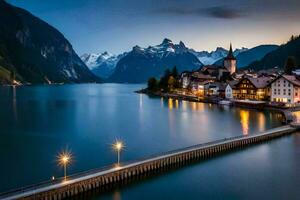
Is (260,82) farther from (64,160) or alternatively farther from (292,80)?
(64,160)

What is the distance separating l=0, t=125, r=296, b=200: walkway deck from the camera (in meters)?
28.3

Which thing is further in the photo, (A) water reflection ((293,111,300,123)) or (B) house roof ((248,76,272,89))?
(B) house roof ((248,76,272,89))

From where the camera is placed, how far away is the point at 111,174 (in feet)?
112

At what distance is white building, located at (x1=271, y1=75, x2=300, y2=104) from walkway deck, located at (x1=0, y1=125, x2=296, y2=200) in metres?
50.8

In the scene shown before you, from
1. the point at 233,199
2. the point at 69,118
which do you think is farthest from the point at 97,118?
the point at 233,199

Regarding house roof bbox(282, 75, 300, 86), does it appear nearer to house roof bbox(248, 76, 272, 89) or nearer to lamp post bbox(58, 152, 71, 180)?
house roof bbox(248, 76, 272, 89)

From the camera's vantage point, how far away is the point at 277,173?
130 ft

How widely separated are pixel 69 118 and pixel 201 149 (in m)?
50.4

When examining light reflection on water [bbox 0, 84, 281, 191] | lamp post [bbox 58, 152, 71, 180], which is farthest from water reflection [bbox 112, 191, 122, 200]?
light reflection on water [bbox 0, 84, 281, 191]

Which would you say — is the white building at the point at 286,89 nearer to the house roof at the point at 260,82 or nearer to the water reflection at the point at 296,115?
the house roof at the point at 260,82

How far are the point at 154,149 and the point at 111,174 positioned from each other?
18.1 m

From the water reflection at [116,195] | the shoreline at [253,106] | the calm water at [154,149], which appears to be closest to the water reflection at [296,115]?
the shoreline at [253,106]

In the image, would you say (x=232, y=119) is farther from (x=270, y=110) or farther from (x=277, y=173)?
(x=277, y=173)

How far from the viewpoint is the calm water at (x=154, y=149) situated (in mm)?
35188
